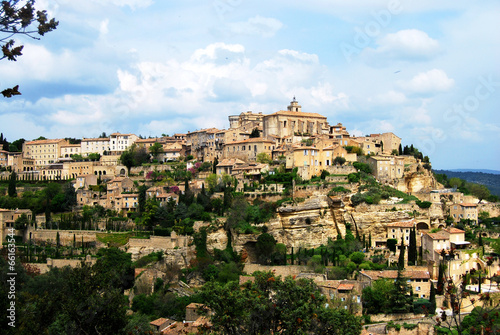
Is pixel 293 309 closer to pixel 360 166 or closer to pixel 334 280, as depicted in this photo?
pixel 334 280

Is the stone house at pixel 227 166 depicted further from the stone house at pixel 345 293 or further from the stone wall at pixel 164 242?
the stone house at pixel 345 293

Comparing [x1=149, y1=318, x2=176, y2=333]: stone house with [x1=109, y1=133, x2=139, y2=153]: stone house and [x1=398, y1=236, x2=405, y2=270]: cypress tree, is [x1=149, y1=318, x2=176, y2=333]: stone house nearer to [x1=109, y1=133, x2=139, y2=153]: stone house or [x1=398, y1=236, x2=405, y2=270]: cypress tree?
[x1=398, y1=236, x2=405, y2=270]: cypress tree

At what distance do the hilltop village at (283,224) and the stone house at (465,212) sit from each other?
108 mm

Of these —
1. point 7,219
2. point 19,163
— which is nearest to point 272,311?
point 7,219

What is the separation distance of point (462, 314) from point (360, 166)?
21.5 meters

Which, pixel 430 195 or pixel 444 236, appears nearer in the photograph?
pixel 444 236

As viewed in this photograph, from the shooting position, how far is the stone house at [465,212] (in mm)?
49844

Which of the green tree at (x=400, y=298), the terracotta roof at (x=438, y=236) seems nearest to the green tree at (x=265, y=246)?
the green tree at (x=400, y=298)

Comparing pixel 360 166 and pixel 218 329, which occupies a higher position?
pixel 360 166

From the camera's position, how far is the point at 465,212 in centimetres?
4997

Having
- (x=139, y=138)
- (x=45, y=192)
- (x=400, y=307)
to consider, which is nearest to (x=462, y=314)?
(x=400, y=307)

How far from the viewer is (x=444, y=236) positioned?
43000mm

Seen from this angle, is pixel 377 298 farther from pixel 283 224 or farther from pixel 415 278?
pixel 283 224

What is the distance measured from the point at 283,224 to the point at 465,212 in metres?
16.7
